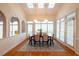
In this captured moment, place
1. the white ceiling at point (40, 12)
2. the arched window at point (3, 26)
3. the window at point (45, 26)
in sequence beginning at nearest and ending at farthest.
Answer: the arched window at point (3, 26) < the white ceiling at point (40, 12) < the window at point (45, 26)

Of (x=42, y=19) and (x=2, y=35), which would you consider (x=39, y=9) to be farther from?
(x=2, y=35)

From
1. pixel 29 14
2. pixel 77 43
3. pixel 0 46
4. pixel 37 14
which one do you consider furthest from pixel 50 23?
pixel 0 46

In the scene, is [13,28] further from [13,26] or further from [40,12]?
[40,12]

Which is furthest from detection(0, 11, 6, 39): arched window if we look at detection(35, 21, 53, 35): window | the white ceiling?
detection(35, 21, 53, 35): window

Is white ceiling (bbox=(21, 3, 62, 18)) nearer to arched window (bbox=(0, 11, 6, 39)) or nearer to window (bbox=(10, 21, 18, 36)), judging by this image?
window (bbox=(10, 21, 18, 36))

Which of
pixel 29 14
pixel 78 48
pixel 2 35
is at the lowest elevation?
pixel 78 48

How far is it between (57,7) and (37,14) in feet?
6.95

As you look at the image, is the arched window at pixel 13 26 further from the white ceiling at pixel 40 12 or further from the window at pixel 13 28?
the white ceiling at pixel 40 12

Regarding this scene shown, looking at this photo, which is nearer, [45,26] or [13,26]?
[13,26]

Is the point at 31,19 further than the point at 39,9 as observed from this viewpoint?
Yes

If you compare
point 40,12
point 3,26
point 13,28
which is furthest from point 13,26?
point 40,12

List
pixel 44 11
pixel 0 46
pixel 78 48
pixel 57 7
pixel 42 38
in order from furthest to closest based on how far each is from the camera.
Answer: pixel 44 11 → pixel 57 7 → pixel 42 38 → pixel 78 48 → pixel 0 46

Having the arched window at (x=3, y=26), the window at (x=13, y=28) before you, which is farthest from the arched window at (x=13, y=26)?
the arched window at (x=3, y=26)

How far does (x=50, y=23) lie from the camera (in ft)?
34.5
